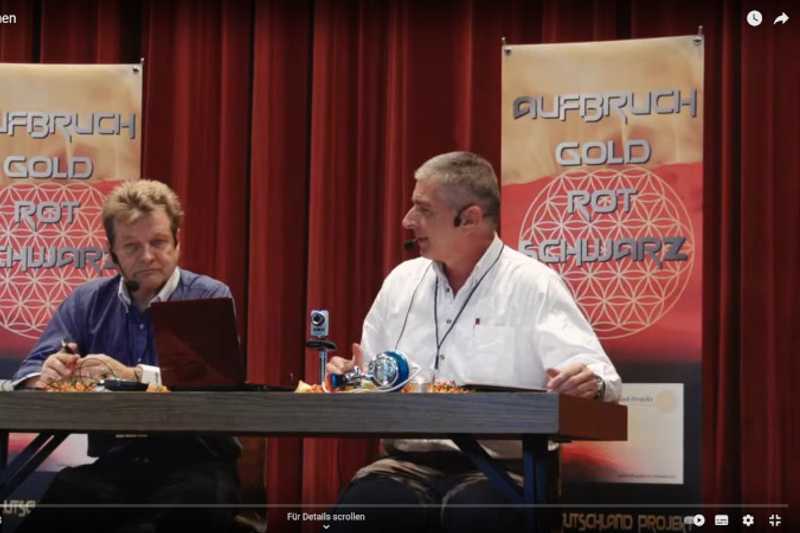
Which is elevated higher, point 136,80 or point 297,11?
point 297,11

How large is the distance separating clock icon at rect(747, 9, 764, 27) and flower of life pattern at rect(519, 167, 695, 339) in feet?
2.08

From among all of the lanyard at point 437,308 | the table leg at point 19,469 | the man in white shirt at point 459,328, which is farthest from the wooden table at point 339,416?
the lanyard at point 437,308

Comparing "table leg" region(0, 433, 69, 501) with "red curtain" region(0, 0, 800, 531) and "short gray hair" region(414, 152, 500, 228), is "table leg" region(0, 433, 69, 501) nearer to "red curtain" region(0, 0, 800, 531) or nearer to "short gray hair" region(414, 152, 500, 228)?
"short gray hair" region(414, 152, 500, 228)

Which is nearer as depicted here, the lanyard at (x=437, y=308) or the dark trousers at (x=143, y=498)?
the dark trousers at (x=143, y=498)

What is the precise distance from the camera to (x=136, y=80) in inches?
181

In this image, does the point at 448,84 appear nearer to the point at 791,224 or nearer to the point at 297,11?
the point at 297,11

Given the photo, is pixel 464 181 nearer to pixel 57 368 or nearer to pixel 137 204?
pixel 137 204

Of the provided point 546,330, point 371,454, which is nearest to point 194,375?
point 546,330

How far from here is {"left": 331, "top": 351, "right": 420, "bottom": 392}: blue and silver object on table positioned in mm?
2455

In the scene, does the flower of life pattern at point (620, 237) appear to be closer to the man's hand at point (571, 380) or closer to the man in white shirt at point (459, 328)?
the man in white shirt at point (459, 328)

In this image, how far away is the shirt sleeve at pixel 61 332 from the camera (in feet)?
10.7

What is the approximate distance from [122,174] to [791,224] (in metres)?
2.43
